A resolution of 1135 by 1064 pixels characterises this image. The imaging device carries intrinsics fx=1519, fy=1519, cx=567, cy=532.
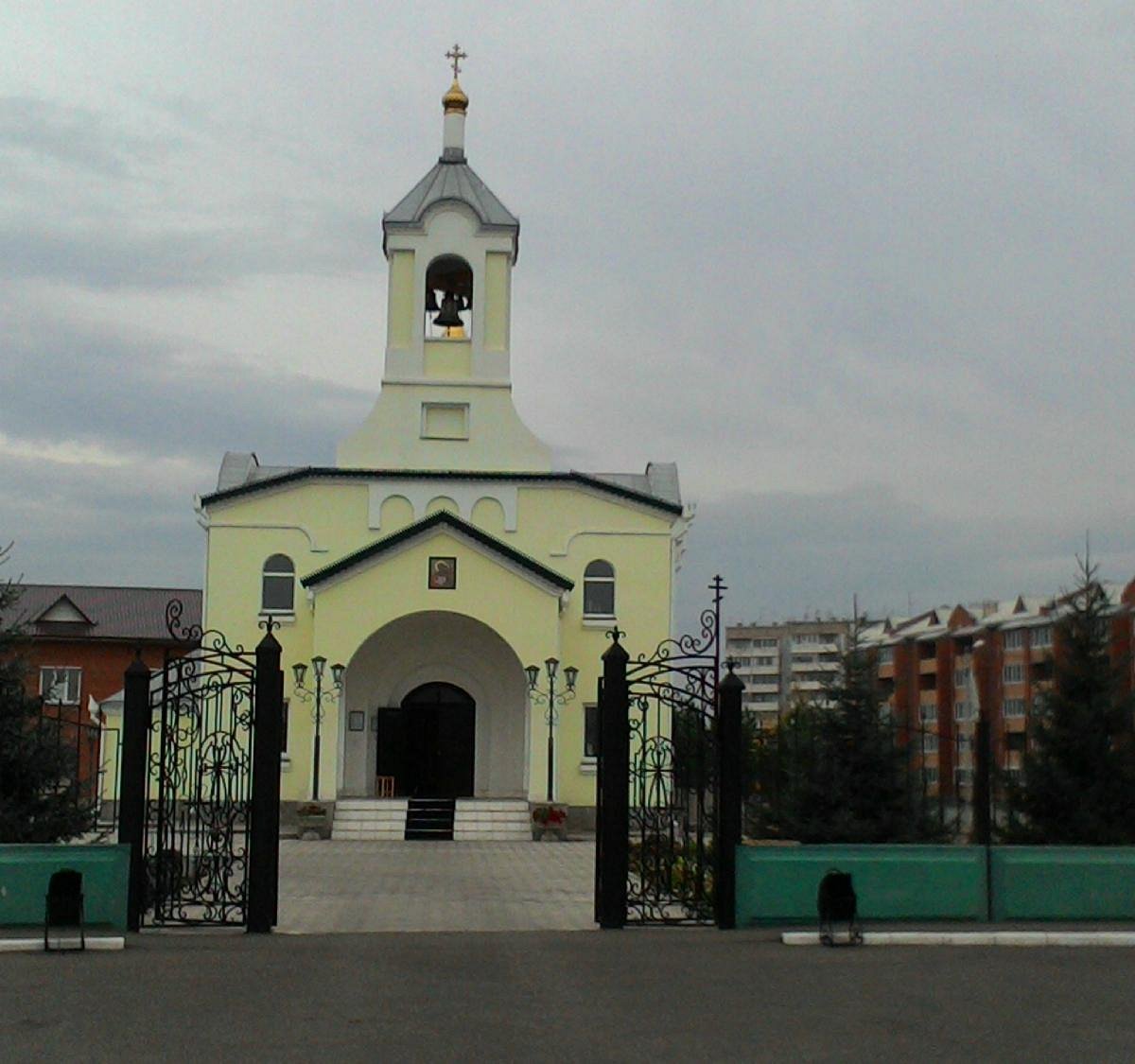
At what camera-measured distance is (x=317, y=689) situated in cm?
2761

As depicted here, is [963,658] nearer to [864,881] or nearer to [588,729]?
[588,729]

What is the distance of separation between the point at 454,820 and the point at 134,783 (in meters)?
15.5

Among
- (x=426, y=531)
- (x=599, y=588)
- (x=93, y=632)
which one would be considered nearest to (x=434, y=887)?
(x=426, y=531)

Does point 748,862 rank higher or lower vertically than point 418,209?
lower

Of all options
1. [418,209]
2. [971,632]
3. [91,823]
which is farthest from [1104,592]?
[971,632]

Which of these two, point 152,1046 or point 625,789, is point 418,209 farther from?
point 152,1046

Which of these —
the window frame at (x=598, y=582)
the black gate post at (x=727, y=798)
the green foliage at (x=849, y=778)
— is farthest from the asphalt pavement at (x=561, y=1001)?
the window frame at (x=598, y=582)

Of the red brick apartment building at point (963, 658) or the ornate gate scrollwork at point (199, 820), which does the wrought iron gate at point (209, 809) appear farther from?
the red brick apartment building at point (963, 658)

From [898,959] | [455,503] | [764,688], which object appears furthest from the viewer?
[764,688]

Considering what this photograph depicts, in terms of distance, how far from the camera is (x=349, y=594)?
28.1 metres

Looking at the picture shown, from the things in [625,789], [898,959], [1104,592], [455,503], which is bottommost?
[898,959]

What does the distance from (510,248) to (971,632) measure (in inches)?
1601

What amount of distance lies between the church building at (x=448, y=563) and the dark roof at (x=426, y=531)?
5cm

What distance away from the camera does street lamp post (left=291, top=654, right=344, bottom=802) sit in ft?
90.1
